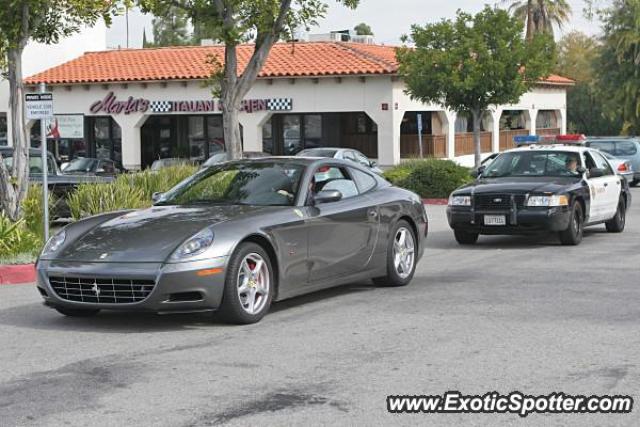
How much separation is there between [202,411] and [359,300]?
14.8 ft

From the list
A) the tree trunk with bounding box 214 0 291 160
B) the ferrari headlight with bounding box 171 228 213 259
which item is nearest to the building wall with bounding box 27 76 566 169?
the tree trunk with bounding box 214 0 291 160

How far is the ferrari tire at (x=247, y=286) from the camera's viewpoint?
9.13 metres

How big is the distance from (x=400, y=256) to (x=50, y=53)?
39.9 meters

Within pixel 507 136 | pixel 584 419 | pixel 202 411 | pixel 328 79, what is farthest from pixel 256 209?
pixel 507 136

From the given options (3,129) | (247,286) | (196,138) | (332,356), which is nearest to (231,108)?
(247,286)

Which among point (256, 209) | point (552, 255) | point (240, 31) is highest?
point (240, 31)

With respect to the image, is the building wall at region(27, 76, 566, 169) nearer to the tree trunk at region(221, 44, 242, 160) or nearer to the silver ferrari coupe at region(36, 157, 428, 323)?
the tree trunk at region(221, 44, 242, 160)

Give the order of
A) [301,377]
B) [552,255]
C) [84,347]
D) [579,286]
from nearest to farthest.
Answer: [301,377] < [84,347] < [579,286] < [552,255]

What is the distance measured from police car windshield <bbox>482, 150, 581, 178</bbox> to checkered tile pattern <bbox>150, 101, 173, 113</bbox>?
28.0 metres

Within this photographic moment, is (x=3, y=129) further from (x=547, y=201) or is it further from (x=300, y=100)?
(x=547, y=201)

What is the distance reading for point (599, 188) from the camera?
17.2 m

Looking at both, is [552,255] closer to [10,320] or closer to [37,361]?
[10,320]

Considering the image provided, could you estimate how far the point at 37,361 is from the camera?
7973 millimetres

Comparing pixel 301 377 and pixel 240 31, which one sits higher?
pixel 240 31
